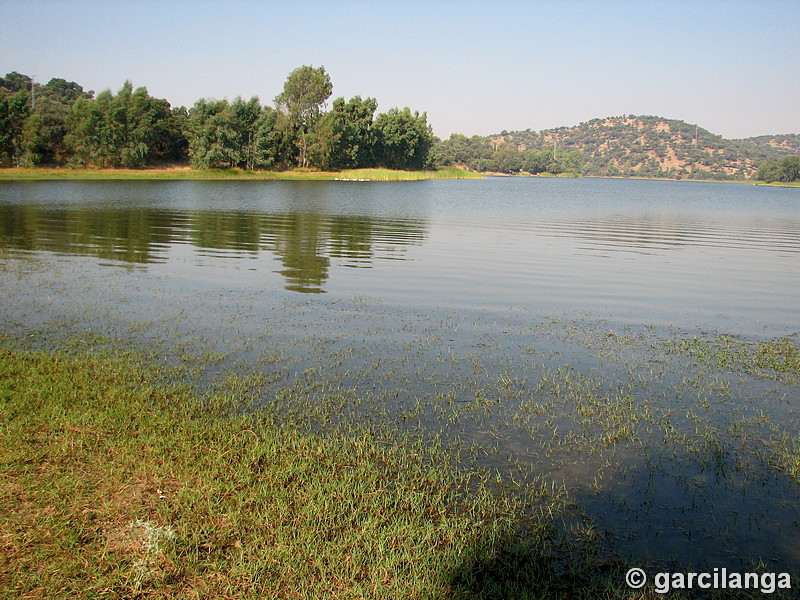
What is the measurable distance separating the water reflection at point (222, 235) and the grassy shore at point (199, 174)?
40.7m

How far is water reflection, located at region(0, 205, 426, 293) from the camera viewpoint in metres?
20.1

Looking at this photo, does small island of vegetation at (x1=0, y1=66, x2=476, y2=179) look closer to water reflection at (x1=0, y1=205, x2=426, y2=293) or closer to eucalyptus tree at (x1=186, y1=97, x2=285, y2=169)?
eucalyptus tree at (x1=186, y1=97, x2=285, y2=169)

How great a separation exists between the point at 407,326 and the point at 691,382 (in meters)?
5.27

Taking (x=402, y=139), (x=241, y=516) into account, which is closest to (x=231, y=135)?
(x=402, y=139)

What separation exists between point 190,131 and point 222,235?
67026mm

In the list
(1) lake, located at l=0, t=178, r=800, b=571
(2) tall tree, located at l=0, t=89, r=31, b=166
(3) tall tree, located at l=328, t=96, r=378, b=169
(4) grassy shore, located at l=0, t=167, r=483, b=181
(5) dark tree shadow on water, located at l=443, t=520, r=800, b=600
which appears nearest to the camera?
(5) dark tree shadow on water, located at l=443, t=520, r=800, b=600

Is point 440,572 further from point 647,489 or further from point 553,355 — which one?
point 553,355

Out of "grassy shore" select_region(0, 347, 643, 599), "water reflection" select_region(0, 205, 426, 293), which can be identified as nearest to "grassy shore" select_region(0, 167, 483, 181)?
"water reflection" select_region(0, 205, 426, 293)

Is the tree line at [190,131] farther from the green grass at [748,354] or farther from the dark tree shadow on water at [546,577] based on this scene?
the dark tree shadow on water at [546,577]

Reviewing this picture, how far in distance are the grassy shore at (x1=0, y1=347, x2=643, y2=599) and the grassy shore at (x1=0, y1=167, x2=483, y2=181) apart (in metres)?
73.9

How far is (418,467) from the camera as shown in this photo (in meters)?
6.09

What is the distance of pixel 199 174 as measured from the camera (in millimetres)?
81562

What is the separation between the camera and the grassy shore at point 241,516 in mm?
4113

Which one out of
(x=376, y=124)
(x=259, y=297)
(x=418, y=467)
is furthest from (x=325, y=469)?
(x=376, y=124)
